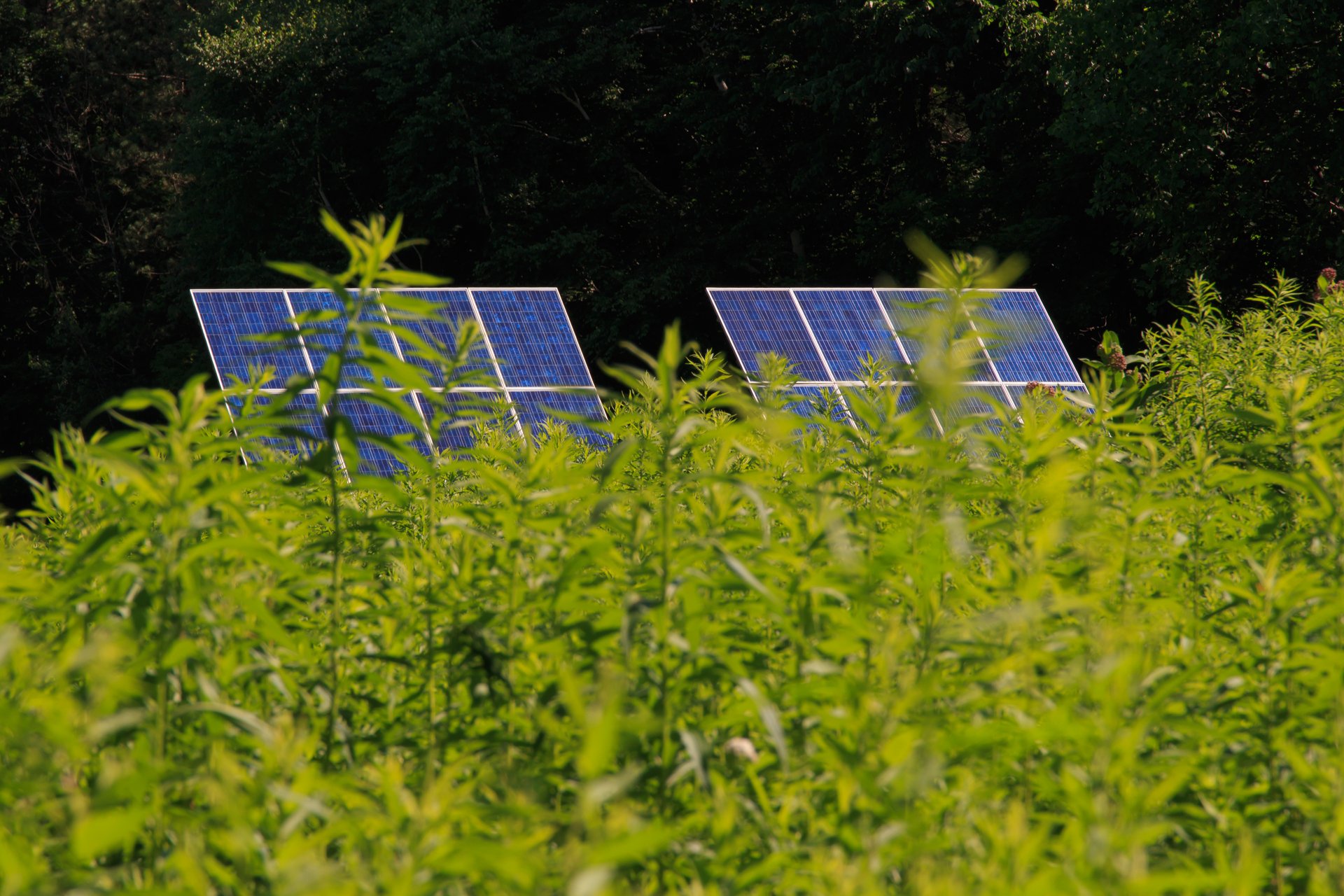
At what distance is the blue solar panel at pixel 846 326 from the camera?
1278 cm

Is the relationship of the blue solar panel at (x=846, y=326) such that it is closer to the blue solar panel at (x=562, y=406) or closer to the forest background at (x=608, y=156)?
the blue solar panel at (x=562, y=406)

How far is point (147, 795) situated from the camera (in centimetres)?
221

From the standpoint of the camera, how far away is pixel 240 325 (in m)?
13.7

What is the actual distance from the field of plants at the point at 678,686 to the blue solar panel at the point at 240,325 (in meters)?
→ 9.17

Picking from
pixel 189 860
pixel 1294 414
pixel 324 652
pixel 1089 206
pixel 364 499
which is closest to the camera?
pixel 189 860

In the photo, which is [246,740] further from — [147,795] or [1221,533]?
[1221,533]

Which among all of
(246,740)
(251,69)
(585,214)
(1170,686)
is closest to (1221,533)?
(1170,686)

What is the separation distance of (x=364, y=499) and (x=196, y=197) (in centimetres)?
2976

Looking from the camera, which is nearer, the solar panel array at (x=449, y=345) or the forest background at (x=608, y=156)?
the solar panel array at (x=449, y=345)

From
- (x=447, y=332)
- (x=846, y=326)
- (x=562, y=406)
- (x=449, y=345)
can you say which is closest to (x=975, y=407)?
(x=846, y=326)

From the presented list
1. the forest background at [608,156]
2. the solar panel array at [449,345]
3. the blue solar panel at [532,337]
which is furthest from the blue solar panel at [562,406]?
the forest background at [608,156]

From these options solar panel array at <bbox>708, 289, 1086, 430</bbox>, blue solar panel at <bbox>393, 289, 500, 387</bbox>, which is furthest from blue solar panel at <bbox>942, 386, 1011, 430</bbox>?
blue solar panel at <bbox>393, 289, 500, 387</bbox>

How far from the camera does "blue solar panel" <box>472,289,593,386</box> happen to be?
13.1m

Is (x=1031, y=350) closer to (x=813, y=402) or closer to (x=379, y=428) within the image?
(x=813, y=402)
